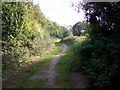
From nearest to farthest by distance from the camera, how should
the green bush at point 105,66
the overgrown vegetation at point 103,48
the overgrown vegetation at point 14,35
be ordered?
the green bush at point 105,66, the overgrown vegetation at point 103,48, the overgrown vegetation at point 14,35

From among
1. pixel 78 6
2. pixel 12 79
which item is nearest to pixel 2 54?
pixel 12 79

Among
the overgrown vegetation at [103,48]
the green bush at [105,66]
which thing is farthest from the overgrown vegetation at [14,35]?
the green bush at [105,66]

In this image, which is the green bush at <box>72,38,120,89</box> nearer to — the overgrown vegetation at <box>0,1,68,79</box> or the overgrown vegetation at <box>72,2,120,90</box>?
the overgrown vegetation at <box>72,2,120,90</box>

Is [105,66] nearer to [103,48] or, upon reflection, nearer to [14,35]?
[103,48]

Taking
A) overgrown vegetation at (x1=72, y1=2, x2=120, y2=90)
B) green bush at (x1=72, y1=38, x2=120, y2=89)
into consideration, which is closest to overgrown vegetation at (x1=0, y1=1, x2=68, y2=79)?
overgrown vegetation at (x1=72, y1=2, x2=120, y2=90)

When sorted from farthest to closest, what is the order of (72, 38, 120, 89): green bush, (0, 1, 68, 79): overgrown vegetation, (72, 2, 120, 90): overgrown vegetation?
(0, 1, 68, 79): overgrown vegetation
(72, 2, 120, 90): overgrown vegetation
(72, 38, 120, 89): green bush

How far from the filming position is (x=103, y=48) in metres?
12.0

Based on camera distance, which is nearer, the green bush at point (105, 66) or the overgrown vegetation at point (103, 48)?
the green bush at point (105, 66)

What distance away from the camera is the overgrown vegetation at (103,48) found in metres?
10.1

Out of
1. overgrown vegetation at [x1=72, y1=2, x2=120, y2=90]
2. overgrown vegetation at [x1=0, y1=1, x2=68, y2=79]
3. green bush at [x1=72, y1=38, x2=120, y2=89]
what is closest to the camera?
green bush at [x1=72, y1=38, x2=120, y2=89]

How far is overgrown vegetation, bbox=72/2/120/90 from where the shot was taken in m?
10.1

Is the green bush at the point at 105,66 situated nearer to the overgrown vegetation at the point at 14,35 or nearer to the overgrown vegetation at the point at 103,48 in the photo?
the overgrown vegetation at the point at 103,48

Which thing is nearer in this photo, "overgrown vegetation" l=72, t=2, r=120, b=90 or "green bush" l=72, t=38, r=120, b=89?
"green bush" l=72, t=38, r=120, b=89

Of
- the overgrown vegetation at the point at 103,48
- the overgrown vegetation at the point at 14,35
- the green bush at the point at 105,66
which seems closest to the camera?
the green bush at the point at 105,66
